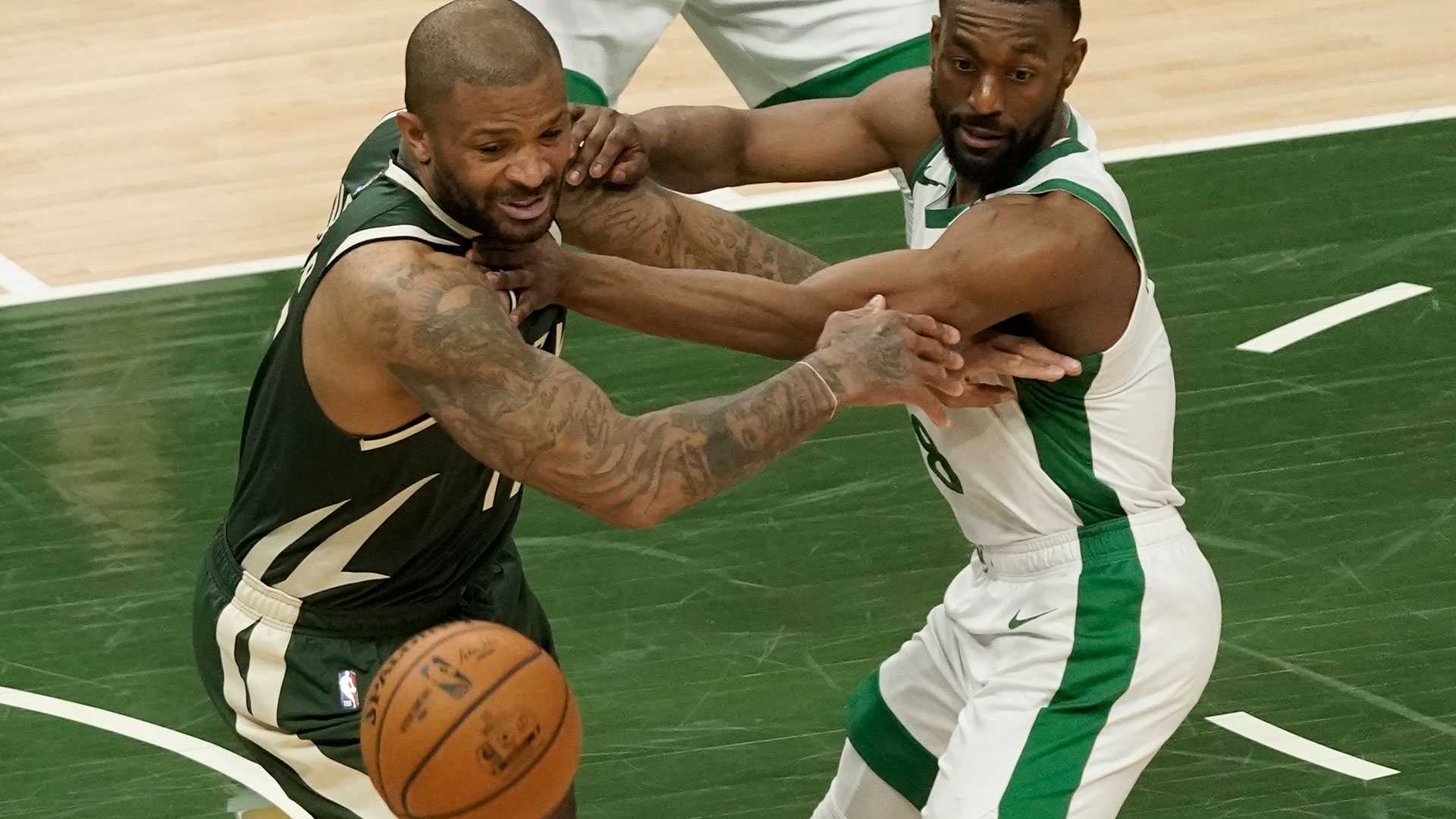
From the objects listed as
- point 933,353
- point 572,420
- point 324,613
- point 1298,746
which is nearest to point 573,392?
point 572,420

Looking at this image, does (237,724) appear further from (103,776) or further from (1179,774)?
(1179,774)

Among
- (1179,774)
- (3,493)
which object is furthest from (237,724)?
(3,493)

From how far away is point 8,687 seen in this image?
623 centimetres

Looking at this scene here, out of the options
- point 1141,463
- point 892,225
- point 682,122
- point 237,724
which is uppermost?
point 682,122

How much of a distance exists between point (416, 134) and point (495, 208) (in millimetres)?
208

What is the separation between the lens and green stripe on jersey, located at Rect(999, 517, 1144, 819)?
166 inches

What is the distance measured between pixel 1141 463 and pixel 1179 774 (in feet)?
4.91

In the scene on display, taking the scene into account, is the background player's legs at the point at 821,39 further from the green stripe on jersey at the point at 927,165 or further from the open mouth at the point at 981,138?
the open mouth at the point at 981,138

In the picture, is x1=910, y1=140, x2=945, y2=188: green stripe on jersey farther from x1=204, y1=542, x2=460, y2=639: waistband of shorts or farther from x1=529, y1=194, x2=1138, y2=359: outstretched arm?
x1=204, y1=542, x2=460, y2=639: waistband of shorts

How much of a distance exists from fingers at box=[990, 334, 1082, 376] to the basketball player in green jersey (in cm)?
15

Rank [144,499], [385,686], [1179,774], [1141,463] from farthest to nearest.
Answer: [144,499] → [1179,774] → [1141,463] → [385,686]

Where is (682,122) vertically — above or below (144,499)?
above

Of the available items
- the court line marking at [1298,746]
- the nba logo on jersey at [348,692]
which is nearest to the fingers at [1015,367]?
the nba logo on jersey at [348,692]

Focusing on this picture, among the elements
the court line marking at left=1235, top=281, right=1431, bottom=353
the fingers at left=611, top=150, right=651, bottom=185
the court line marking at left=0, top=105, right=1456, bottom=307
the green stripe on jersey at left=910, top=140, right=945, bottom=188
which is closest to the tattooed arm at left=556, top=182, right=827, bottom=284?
the fingers at left=611, top=150, right=651, bottom=185
